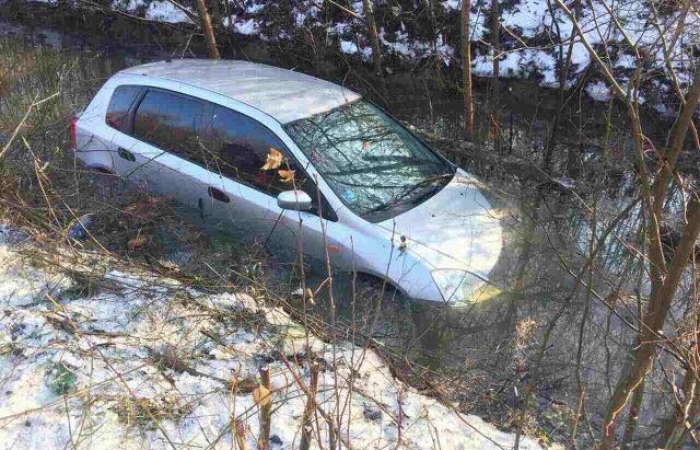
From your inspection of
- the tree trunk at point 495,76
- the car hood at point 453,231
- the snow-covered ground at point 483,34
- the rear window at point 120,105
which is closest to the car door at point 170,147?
the rear window at point 120,105

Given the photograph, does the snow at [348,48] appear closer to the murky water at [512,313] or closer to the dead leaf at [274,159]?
the murky water at [512,313]

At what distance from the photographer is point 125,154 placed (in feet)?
17.4

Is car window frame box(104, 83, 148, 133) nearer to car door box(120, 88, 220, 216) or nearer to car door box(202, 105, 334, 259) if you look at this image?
car door box(120, 88, 220, 216)

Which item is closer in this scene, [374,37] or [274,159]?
[274,159]

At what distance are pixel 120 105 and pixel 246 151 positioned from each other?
58.9 inches

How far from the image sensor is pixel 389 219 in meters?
4.31

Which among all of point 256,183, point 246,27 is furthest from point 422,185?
point 246,27

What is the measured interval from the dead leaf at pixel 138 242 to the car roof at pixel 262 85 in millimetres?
1322

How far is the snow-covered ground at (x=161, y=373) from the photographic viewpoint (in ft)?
9.56

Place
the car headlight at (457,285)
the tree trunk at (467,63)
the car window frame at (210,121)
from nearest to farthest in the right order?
the car headlight at (457,285) → the car window frame at (210,121) → the tree trunk at (467,63)

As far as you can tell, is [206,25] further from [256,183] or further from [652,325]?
[652,325]

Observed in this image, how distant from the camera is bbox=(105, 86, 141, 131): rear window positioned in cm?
529

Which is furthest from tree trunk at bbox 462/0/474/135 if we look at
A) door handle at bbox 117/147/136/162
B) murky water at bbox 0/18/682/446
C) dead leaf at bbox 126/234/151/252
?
dead leaf at bbox 126/234/151/252

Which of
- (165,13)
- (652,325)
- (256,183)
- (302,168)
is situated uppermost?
(165,13)
